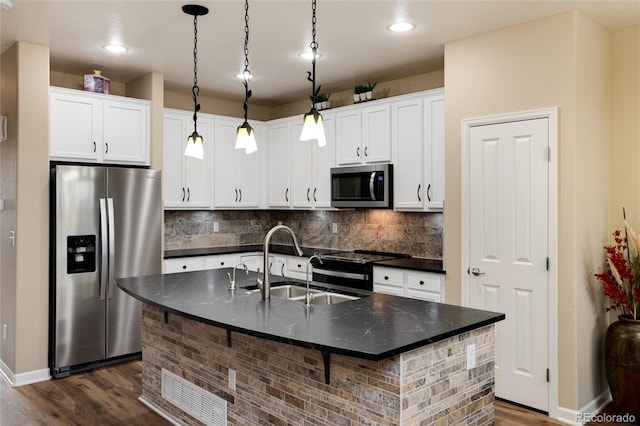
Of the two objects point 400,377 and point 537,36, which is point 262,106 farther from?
point 400,377

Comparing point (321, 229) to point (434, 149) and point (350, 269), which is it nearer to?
point (350, 269)

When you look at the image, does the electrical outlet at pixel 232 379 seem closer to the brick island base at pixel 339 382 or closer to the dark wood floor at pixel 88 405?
the brick island base at pixel 339 382

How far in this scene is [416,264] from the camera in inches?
174

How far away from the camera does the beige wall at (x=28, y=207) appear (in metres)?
4.08

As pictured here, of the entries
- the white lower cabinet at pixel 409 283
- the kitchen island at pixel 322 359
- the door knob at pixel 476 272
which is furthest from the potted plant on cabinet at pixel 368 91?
the kitchen island at pixel 322 359

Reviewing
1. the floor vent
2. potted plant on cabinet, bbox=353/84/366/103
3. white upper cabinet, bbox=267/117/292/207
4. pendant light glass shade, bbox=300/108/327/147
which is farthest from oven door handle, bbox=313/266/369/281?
pendant light glass shade, bbox=300/108/327/147

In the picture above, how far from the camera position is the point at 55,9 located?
3389 millimetres

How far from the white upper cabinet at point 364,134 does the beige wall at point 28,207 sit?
271cm

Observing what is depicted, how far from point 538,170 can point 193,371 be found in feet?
8.76

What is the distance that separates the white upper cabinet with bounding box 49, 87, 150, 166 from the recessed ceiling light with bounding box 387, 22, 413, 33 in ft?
8.44

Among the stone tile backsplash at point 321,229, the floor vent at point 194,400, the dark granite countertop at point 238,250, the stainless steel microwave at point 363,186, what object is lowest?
the floor vent at point 194,400

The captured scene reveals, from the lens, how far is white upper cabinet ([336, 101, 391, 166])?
4805mm

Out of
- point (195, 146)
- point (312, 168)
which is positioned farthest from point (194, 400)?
point (312, 168)

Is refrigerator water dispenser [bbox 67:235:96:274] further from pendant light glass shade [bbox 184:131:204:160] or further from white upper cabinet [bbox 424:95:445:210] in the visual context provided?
white upper cabinet [bbox 424:95:445:210]
